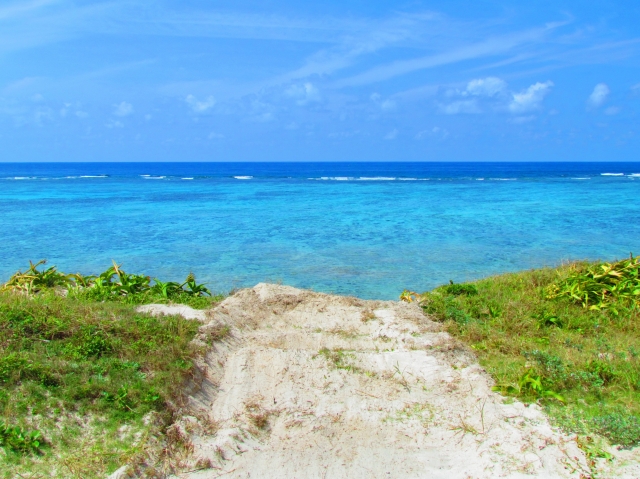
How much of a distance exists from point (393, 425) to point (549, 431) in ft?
5.16

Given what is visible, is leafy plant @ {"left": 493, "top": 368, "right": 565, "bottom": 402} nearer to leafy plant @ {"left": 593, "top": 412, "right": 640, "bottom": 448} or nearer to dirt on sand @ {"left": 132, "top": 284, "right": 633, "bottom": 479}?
dirt on sand @ {"left": 132, "top": 284, "right": 633, "bottom": 479}

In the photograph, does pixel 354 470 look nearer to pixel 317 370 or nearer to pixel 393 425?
pixel 393 425

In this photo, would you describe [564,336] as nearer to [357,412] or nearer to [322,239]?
[357,412]

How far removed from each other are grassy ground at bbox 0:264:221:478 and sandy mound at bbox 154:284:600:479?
15.8 inches

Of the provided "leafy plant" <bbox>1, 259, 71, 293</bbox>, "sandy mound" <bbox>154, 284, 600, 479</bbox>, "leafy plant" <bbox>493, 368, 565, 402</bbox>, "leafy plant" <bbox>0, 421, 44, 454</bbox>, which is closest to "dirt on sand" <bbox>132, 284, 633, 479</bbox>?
"sandy mound" <bbox>154, 284, 600, 479</bbox>

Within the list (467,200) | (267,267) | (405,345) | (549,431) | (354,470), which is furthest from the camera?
(467,200)

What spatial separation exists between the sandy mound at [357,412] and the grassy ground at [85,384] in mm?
402

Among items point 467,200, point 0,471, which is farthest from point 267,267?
point 467,200

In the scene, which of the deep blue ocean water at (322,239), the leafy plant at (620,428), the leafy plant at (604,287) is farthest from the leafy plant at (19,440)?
the deep blue ocean water at (322,239)

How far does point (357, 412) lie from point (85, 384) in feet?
9.80

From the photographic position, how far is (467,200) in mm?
39281

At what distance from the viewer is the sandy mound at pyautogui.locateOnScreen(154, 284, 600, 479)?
16.2 feet

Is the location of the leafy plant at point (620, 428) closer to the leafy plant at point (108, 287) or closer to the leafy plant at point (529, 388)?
the leafy plant at point (529, 388)

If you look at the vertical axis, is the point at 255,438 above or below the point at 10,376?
below
